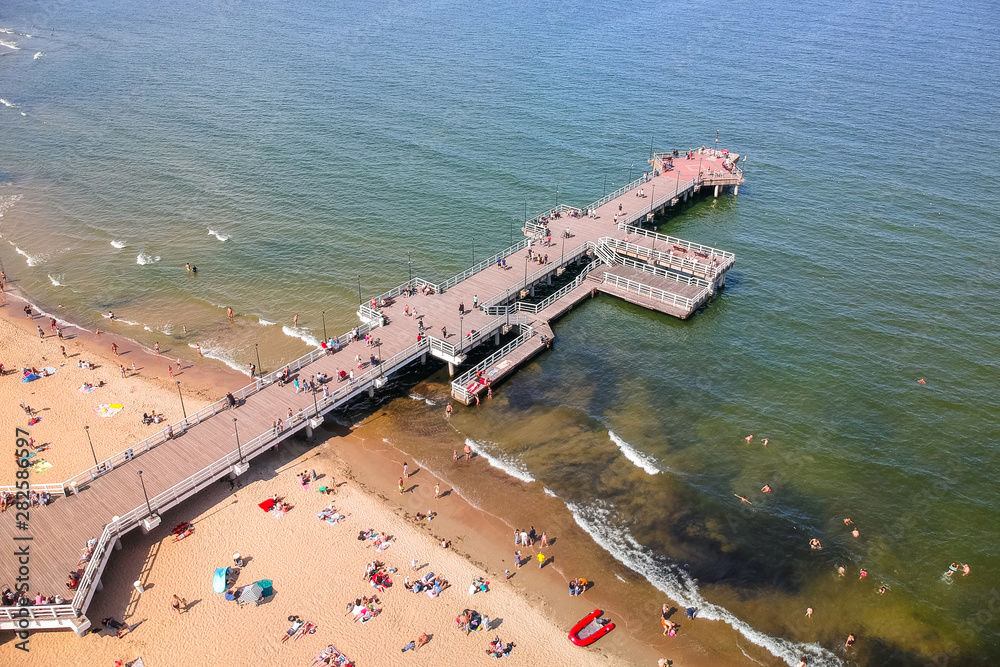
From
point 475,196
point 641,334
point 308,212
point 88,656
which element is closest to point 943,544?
point 641,334

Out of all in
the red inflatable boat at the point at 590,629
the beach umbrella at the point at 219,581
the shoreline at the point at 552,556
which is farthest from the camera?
the beach umbrella at the point at 219,581

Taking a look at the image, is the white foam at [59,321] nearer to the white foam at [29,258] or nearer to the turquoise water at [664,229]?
the turquoise water at [664,229]

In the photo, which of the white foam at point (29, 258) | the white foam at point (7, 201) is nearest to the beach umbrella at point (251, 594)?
the white foam at point (29, 258)

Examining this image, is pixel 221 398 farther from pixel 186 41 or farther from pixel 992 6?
pixel 992 6

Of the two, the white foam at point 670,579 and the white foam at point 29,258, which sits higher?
the white foam at point 29,258

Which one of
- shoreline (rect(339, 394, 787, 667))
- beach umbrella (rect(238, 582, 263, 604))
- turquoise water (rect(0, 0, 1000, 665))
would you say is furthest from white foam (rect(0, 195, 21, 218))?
beach umbrella (rect(238, 582, 263, 604))

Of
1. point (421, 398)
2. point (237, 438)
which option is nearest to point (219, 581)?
point (237, 438)
